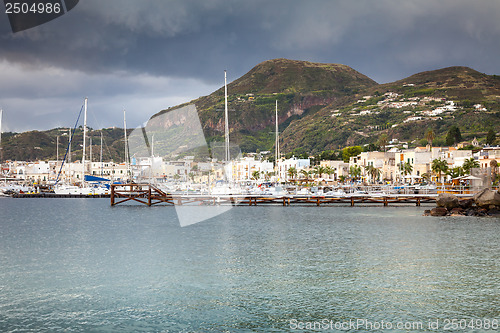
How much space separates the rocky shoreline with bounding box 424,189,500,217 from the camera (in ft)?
195

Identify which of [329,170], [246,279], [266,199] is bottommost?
[246,279]

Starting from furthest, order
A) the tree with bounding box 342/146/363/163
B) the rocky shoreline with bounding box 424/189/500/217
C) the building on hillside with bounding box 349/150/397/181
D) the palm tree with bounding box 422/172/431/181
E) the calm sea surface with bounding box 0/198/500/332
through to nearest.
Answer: the tree with bounding box 342/146/363/163
the building on hillside with bounding box 349/150/397/181
the palm tree with bounding box 422/172/431/181
the rocky shoreline with bounding box 424/189/500/217
the calm sea surface with bounding box 0/198/500/332

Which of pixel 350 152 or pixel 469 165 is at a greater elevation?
pixel 350 152

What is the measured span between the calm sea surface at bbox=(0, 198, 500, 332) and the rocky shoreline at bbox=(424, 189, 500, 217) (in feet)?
44.5

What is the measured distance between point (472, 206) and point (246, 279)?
4781 cm

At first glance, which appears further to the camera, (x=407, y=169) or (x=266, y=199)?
(x=407, y=169)

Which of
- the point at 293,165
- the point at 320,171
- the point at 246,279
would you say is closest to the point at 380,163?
the point at 320,171

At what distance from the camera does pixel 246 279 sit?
81.5ft

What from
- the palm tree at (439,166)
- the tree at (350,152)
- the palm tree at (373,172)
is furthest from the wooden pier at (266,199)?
the tree at (350,152)

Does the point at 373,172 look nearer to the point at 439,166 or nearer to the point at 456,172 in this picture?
the point at 439,166

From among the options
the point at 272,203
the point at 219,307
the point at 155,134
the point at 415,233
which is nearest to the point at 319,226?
the point at 415,233

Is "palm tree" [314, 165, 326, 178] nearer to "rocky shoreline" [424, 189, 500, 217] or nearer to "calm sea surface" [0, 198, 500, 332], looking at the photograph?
"rocky shoreline" [424, 189, 500, 217]

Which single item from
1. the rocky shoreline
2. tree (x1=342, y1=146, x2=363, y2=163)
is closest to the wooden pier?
the rocky shoreline

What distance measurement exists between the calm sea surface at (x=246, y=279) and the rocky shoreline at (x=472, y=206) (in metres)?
13.6
